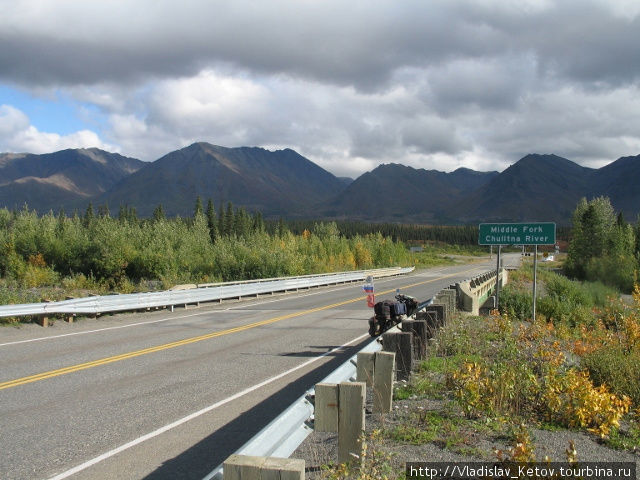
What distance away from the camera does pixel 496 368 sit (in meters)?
7.07

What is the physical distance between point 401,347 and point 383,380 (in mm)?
1454

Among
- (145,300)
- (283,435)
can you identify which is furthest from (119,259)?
(283,435)

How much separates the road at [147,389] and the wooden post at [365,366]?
63.5 inches

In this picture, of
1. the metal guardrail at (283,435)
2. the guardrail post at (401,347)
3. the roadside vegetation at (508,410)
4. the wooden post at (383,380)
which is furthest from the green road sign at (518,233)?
the metal guardrail at (283,435)

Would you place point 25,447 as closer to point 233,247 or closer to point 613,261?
point 233,247

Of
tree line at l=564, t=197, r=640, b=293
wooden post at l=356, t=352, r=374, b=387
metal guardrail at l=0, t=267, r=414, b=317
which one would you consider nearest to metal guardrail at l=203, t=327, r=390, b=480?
wooden post at l=356, t=352, r=374, b=387

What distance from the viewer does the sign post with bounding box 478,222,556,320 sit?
17.2 meters

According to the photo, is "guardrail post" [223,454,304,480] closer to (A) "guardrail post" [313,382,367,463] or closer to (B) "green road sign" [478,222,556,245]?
(A) "guardrail post" [313,382,367,463]

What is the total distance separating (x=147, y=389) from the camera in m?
8.37

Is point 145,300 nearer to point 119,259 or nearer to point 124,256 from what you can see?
point 119,259

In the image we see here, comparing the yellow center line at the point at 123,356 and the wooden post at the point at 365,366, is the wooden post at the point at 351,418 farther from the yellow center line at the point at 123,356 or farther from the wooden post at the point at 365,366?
the yellow center line at the point at 123,356

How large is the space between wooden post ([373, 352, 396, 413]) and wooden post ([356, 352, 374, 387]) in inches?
2.2

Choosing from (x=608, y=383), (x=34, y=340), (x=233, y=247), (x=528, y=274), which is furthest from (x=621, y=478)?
(x=528, y=274)

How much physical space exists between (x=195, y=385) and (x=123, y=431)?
2.28 m
